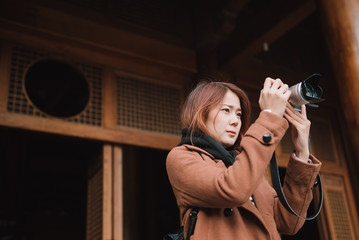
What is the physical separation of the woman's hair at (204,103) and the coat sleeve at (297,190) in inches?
10.3

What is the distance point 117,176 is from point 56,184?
4876 mm

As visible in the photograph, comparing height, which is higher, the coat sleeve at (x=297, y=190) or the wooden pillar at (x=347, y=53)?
the wooden pillar at (x=347, y=53)

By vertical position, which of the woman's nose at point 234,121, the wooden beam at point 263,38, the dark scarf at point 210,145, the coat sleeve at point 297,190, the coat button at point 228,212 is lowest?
the coat button at point 228,212

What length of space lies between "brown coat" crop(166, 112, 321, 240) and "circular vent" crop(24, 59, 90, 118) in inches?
150

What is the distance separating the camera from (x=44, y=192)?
326 inches

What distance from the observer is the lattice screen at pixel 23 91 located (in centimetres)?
372

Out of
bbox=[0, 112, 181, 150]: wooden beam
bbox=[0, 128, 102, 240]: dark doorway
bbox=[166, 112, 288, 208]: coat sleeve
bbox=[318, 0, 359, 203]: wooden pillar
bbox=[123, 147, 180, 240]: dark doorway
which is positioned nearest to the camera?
bbox=[166, 112, 288, 208]: coat sleeve

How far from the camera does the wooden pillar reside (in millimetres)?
2719

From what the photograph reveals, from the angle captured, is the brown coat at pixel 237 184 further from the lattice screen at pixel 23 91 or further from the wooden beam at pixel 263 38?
the wooden beam at pixel 263 38

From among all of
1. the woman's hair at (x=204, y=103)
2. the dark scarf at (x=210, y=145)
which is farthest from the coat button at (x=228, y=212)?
the woman's hair at (x=204, y=103)

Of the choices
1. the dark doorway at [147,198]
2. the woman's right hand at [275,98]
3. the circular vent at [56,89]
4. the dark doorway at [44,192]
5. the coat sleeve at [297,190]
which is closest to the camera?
the woman's right hand at [275,98]

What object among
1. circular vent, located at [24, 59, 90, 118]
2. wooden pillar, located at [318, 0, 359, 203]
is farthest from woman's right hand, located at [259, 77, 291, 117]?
circular vent, located at [24, 59, 90, 118]

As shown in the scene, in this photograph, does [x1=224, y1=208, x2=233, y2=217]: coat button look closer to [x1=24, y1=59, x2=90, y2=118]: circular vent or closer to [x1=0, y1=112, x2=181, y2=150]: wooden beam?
[x1=0, y1=112, x2=181, y2=150]: wooden beam

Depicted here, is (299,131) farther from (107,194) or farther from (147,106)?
(147,106)
